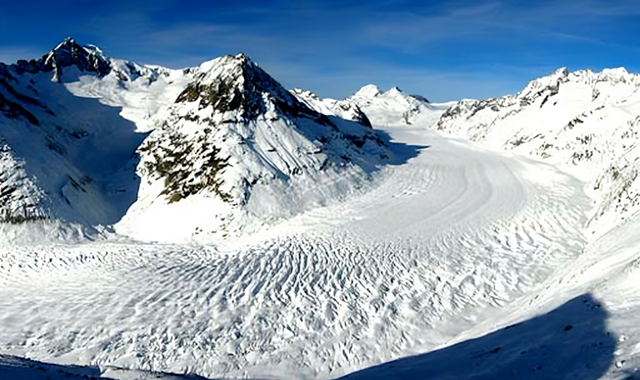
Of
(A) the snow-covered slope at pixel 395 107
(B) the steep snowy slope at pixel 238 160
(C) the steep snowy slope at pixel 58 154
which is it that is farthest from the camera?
(A) the snow-covered slope at pixel 395 107

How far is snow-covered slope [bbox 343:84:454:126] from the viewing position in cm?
14612

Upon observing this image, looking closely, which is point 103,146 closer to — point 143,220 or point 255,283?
point 143,220

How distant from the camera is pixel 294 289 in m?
22.9

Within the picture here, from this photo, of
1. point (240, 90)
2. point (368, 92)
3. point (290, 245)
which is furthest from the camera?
point (368, 92)

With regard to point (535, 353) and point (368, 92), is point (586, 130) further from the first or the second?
point (368, 92)

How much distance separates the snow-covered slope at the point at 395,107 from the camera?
479 feet

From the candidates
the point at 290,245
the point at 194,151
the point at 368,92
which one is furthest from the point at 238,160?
the point at 368,92

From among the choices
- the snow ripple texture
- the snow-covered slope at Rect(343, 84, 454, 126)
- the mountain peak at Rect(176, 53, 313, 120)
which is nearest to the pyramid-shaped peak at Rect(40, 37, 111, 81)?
the mountain peak at Rect(176, 53, 313, 120)

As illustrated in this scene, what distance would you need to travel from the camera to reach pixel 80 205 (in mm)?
33219

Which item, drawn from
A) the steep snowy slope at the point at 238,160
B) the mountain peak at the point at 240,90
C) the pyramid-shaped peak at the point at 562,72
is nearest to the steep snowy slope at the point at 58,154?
the steep snowy slope at the point at 238,160

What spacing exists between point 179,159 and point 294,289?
64.8 ft

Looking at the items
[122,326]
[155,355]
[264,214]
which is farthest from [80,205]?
[155,355]

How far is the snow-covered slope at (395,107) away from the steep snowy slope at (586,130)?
4411 centimetres

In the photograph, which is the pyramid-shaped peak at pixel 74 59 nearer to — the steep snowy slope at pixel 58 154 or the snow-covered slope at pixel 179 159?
the steep snowy slope at pixel 58 154
